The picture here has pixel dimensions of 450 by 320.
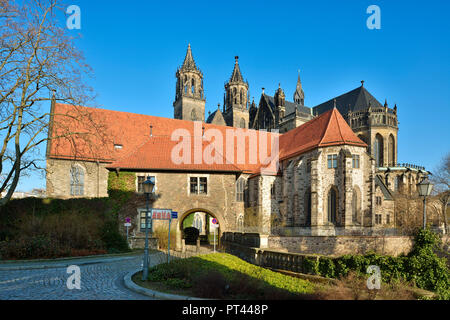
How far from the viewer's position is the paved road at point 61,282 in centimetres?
801

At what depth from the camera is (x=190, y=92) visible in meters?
60.4

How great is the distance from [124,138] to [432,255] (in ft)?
88.3

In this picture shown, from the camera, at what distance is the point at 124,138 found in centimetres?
3014

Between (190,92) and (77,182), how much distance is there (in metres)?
37.2

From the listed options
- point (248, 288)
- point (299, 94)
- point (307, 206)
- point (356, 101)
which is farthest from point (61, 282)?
point (299, 94)

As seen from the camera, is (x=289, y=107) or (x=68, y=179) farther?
(x=289, y=107)

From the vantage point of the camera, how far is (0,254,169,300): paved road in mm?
8008

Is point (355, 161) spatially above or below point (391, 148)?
below

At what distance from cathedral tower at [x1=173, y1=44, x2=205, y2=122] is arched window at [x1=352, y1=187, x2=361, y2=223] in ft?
129

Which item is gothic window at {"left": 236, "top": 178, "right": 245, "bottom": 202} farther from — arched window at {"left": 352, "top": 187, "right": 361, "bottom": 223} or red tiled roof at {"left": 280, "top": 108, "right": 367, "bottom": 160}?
arched window at {"left": 352, "top": 187, "right": 361, "bottom": 223}

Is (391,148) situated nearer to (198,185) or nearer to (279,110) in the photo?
(279,110)

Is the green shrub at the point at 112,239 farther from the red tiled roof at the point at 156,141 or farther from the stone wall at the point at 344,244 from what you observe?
the stone wall at the point at 344,244
